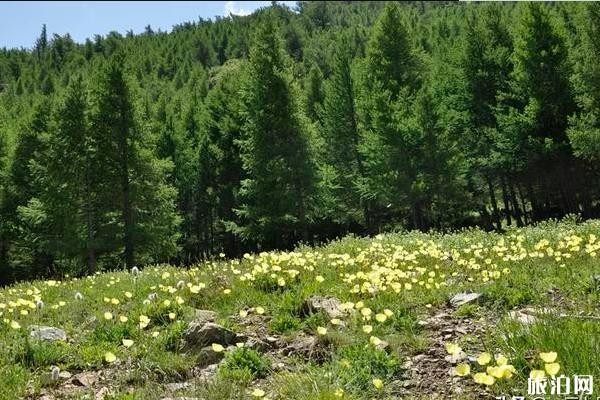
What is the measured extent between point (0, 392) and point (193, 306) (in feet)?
8.99

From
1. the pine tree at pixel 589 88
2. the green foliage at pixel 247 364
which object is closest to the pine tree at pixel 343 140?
the pine tree at pixel 589 88

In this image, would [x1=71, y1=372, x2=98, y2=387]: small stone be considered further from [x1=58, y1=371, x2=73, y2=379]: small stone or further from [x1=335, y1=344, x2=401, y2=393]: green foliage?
[x1=335, y1=344, x2=401, y2=393]: green foliage

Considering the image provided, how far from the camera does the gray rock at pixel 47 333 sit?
555cm

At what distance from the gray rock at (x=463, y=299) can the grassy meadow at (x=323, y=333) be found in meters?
0.07

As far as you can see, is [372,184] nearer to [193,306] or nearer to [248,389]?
[193,306]

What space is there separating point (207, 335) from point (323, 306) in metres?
1.51

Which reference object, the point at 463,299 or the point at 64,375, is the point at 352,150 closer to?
the point at 463,299

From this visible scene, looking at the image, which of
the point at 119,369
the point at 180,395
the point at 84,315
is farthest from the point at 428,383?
the point at 84,315

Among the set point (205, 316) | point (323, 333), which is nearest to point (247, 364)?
point (323, 333)

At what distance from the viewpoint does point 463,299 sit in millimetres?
6246

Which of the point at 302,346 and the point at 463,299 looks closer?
the point at 302,346

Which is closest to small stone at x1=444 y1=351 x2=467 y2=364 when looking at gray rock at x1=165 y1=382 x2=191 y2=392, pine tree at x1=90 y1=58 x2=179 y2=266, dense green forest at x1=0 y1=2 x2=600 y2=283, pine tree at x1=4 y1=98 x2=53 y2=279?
gray rock at x1=165 y1=382 x2=191 y2=392

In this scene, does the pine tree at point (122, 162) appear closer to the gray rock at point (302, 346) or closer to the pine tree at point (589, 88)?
the pine tree at point (589, 88)

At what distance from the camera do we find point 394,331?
5.34 m
